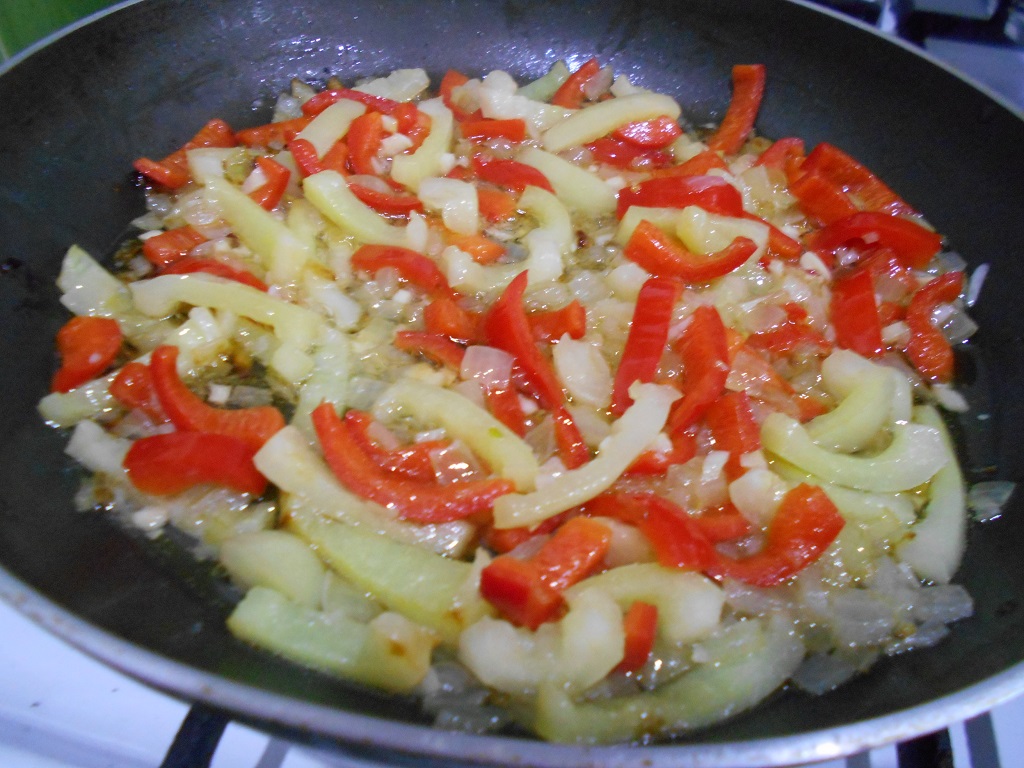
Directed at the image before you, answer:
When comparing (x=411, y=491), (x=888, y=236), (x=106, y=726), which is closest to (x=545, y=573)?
(x=411, y=491)

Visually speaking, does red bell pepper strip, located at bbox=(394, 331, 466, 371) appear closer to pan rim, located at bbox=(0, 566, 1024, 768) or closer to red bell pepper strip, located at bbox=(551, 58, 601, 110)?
pan rim, located at bbox=(0, 566, 1024, 768)

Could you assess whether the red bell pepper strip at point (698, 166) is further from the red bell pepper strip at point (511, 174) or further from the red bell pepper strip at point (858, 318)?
the red bell pepper strip at point (858, 318)

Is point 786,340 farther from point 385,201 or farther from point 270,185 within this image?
point 270,185

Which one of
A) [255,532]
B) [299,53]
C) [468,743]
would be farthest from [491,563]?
[299,53]

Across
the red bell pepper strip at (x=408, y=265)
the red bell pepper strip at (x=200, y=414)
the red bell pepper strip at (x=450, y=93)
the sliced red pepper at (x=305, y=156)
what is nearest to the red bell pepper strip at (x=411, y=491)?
the red bell pepper strip at (x=200, y=414)

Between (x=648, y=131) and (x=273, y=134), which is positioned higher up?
(x=648, y=131)

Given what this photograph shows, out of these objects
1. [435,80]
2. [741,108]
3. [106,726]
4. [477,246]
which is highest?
[741,108]
